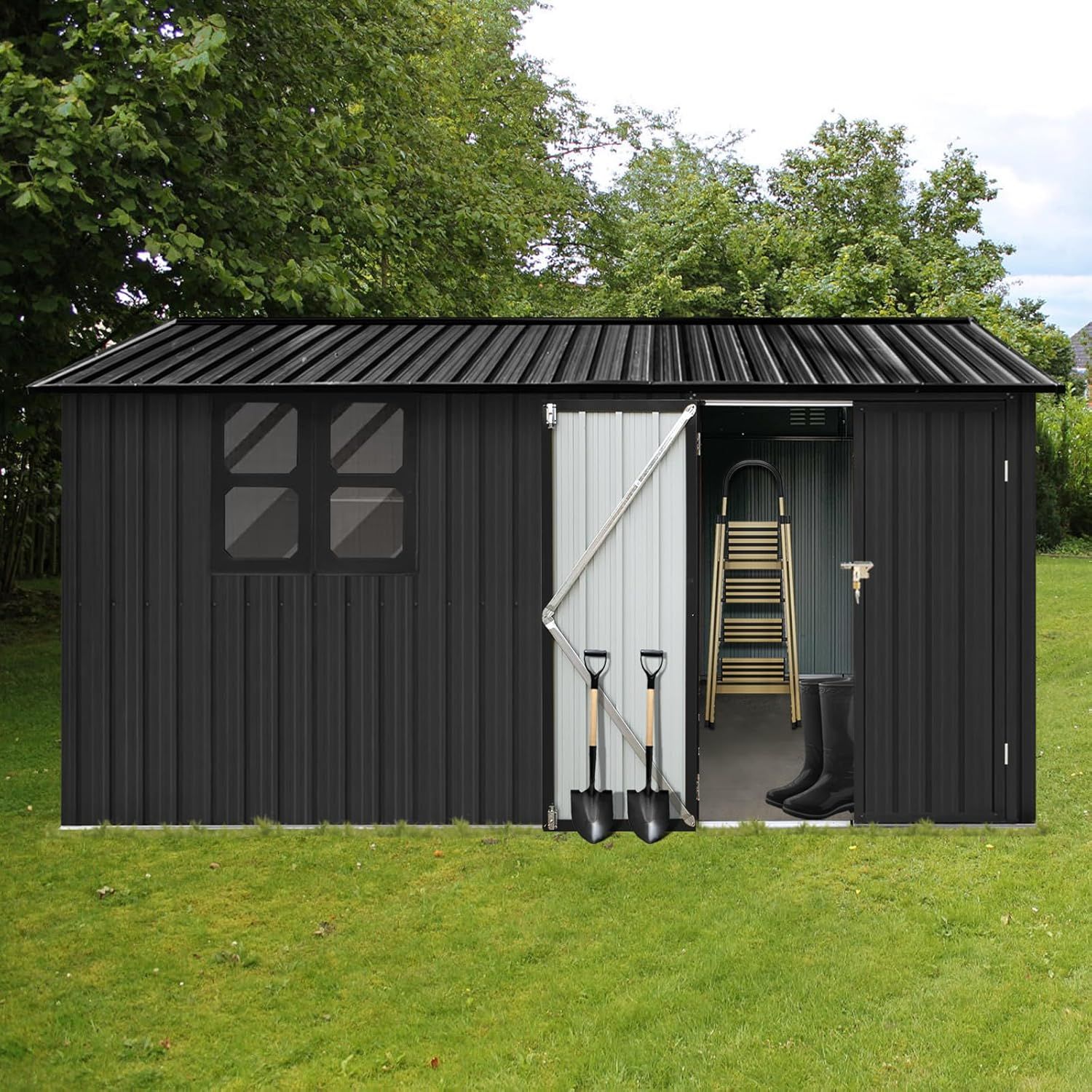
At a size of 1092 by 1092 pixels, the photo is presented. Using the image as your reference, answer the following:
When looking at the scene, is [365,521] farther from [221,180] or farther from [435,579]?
[221,180]

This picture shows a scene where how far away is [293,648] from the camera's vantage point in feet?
18.1

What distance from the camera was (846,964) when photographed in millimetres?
4004

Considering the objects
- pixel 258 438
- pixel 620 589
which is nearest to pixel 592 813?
pixel 620 589

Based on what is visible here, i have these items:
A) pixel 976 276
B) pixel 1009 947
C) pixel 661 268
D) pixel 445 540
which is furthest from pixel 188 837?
pixel 976 276

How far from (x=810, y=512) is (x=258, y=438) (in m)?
5.36

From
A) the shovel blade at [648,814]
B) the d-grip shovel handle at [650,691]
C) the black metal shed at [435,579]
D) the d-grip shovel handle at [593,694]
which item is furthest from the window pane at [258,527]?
the shovel blade at [648,814]

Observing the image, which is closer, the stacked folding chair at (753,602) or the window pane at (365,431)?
the window pane at (365,431)

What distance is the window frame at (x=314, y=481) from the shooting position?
216 inches

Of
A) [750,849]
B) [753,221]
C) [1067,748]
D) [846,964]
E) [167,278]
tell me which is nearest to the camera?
[846,964]

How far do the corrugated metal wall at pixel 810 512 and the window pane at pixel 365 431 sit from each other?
4437 millimetres

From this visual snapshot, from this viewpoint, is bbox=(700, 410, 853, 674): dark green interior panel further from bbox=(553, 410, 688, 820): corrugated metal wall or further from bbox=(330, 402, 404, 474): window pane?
bbox=(330, 402, 404, 474): window pane

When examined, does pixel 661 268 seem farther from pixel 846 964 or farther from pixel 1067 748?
pixel 846 964

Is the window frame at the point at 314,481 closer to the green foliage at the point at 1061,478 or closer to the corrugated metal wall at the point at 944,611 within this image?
the corrugated metal wall at the point at 944,611

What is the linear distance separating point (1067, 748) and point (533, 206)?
1343cm
